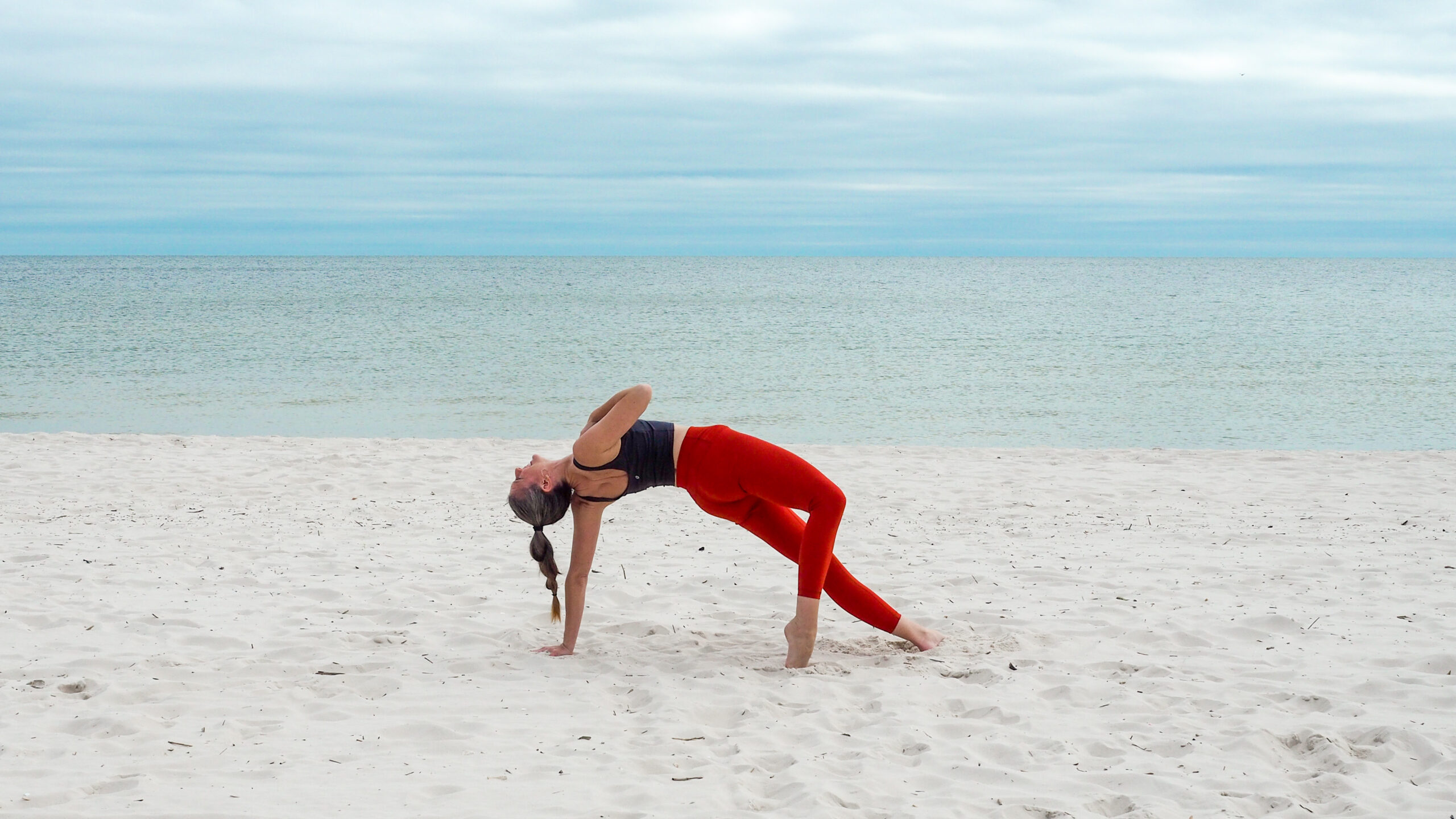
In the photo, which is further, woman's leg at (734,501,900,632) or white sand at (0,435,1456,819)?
woman's leg at (734,501,900,632)

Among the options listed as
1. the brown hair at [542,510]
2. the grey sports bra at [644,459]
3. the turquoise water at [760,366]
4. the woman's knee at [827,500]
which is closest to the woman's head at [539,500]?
the brown hair at [542,510]

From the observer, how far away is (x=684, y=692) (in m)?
4.23

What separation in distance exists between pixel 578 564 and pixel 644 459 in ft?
2.04

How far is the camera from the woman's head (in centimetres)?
424

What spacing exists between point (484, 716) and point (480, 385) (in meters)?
17.1

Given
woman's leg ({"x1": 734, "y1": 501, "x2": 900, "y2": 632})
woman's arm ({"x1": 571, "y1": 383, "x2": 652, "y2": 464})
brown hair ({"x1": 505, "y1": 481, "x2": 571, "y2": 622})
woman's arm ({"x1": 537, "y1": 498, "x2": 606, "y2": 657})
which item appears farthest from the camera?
woman's leg ({"x1": 734, "y1": 501, "x2": 900, "y2": 632})

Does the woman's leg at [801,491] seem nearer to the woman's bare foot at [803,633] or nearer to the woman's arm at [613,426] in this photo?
the woman's bare foot at [803,633]

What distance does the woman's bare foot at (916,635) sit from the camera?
4746 mm

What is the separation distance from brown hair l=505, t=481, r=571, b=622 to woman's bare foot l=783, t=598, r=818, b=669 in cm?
109

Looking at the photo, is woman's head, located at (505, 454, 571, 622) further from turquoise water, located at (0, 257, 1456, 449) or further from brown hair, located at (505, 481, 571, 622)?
turquoise water, located at (0, 257, 1456, 449)

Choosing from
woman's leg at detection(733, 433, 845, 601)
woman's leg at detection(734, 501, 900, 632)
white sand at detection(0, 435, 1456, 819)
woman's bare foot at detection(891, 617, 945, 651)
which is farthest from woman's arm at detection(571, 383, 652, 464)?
woman's bare foot at detection(891, 617, 945, 651)

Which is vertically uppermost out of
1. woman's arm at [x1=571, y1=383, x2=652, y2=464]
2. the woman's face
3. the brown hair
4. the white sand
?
woman's arm at [x1=571, y1=383, x2=652, y2=464]

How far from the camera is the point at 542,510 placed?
426cm

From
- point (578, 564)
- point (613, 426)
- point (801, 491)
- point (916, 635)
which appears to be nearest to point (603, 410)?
point (613, 426)
